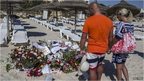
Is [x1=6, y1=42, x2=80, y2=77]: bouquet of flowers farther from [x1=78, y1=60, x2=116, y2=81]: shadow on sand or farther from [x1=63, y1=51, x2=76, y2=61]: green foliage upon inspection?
[x1=78, y1=60, x2=116, y2=81]: shadow on sand

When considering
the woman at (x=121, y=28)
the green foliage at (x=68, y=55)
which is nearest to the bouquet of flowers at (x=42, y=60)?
the green foliage at (x=68, y=55)

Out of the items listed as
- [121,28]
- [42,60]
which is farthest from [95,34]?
[42,60]

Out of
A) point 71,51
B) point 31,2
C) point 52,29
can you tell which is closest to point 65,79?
point 71,51

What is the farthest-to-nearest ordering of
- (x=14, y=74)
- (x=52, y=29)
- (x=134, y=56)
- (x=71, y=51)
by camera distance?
(x=52, y=29), (x=134, y=56), (x=71, y=51), (x=14, y=74)

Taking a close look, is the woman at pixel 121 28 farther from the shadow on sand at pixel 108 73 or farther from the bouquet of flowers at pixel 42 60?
the bouquet of flowers at pixel 42 60

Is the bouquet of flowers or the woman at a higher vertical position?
the woman

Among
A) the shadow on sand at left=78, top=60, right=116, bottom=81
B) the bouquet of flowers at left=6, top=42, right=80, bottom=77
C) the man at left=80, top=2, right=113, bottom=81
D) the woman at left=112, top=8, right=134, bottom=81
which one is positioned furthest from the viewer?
the bouquet of flowers at left=6, top=42, right=80, bottom=77

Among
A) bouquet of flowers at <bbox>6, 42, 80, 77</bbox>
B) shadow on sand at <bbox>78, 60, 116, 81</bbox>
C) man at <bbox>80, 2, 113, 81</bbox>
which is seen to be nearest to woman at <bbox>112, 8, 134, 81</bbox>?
man at <bbox>80, 2, 113, 81</bbox>

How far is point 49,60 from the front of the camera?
8227mm

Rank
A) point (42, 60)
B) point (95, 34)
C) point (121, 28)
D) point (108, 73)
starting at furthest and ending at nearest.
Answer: point (42, 60)
point (108, 73)
point (121, 28)
point (95, 34)

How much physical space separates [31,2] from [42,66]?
54869 mm

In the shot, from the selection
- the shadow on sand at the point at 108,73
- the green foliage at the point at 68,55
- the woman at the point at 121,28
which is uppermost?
the woman at the point at 121,28

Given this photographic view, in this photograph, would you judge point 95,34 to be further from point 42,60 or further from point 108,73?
point 42,60

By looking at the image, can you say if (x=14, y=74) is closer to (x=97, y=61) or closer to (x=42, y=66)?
(x=42, y=66)
